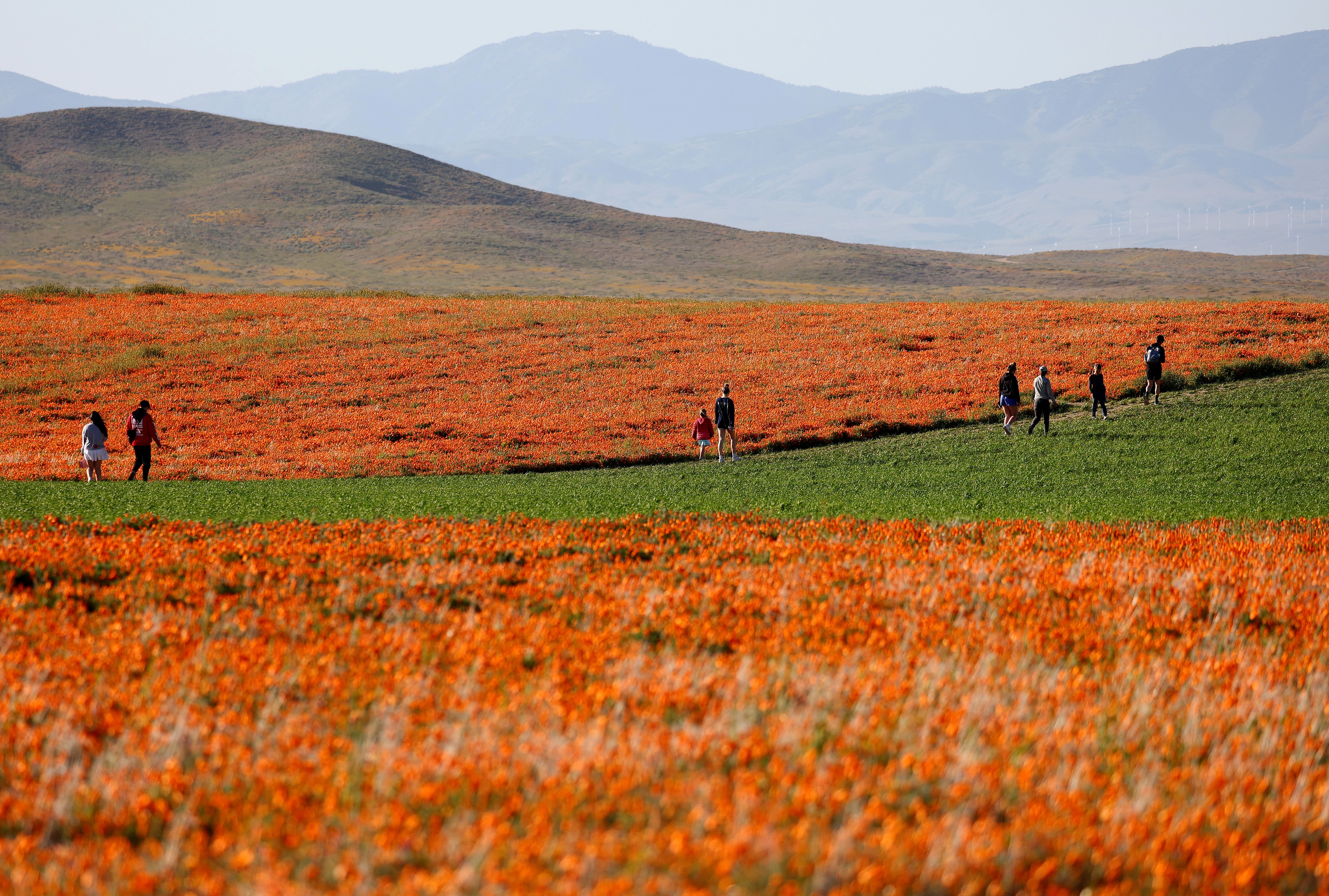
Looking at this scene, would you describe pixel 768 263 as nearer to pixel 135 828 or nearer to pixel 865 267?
pixel 865 267

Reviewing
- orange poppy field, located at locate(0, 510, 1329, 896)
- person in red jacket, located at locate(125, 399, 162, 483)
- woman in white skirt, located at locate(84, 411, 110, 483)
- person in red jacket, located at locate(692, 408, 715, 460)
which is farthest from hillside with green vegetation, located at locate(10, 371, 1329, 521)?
orange poppy field, located at locate(0, 510, 1329, 896)

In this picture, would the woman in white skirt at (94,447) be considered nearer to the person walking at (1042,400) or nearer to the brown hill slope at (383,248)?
the person walking at (1042,400)

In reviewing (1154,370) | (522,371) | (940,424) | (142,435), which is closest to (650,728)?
(142,435)

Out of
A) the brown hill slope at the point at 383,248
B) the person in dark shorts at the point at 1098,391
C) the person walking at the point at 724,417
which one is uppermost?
the brown hill slope at the point at 383,248

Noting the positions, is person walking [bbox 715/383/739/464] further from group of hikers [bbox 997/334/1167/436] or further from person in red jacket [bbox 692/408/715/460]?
group of hikers [bbox 997/334/1167/436]

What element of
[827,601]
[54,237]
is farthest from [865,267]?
[827,601]

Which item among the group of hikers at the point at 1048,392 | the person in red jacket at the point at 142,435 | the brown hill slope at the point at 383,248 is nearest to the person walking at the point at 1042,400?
the group of hikers at the point at 1048,392

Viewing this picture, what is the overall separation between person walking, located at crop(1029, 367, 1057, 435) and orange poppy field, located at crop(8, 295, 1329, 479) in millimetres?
3432

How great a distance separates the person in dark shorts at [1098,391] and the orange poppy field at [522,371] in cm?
317

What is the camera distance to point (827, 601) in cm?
1092

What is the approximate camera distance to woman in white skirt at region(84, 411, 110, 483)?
88.6ft

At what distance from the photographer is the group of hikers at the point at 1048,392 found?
107ft

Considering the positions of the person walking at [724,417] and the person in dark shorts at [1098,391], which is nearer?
the person walking at [724,417]

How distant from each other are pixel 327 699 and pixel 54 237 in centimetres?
16361
